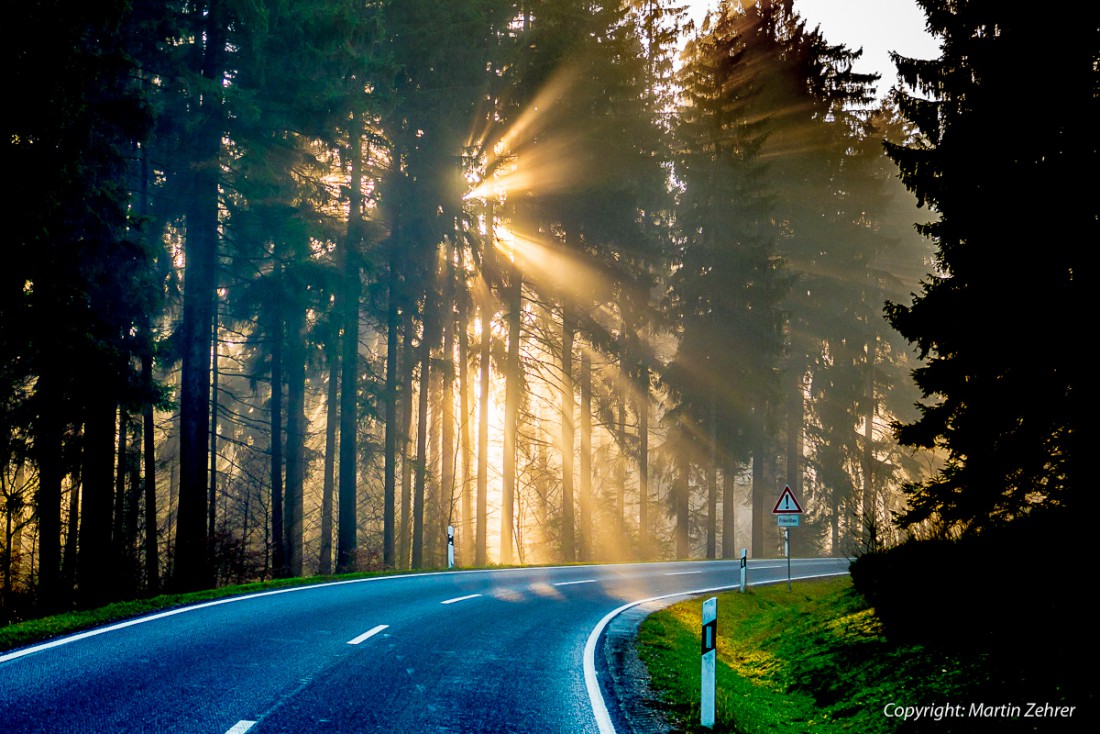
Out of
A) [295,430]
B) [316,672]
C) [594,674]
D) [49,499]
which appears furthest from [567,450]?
[316,672]

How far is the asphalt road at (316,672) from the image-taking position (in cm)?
586

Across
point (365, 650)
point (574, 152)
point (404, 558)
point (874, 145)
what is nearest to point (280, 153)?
point (574, 152)

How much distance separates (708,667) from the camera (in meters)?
7.09

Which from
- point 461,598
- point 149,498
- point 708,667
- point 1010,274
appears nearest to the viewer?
point 708,667

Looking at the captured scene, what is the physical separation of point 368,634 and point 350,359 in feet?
51.9

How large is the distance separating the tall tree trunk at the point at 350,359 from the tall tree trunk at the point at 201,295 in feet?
15.8

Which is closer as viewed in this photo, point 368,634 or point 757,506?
point 368,634

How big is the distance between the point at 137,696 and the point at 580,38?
26.6 metres

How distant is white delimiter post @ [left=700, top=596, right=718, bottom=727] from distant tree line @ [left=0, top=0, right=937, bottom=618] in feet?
28.6

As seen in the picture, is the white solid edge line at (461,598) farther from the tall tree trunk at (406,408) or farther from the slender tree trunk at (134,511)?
the tall tree trunk at (406,408)

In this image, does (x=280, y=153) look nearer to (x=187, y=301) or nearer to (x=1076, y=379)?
(x=187, y=301)

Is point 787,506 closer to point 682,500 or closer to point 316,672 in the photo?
point 682,500

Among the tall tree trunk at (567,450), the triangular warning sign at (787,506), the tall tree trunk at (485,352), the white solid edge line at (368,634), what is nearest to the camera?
the white solid edge line at (368,634)

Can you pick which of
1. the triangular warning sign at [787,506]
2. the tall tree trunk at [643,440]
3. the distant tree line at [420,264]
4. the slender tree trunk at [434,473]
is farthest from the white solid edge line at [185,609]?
the tall tree trunk at [643,440]
